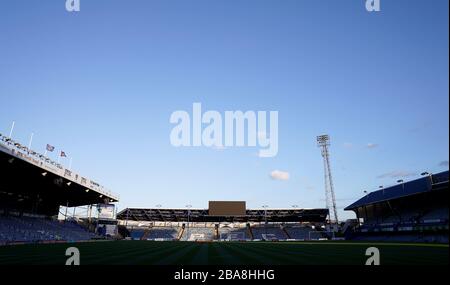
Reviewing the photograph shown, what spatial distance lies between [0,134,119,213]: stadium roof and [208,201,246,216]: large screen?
29187 mm

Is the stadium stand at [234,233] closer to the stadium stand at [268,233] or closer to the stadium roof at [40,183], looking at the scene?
the stadium stand at [268,233]

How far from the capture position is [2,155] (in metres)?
35.6

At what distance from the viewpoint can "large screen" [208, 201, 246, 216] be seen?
89562 mm

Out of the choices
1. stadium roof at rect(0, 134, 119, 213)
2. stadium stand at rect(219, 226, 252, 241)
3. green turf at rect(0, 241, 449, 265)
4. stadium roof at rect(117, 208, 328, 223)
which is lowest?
stadium stand at rect(219, 226, 252, 241)

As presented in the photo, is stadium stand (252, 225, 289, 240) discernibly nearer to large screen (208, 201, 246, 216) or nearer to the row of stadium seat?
the row of stadium seat

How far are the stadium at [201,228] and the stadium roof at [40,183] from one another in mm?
144

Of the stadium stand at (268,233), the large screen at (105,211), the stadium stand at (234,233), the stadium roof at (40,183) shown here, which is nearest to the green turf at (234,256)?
the stadium roof at (40,183)

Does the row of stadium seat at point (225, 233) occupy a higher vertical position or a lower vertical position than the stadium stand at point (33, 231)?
lower

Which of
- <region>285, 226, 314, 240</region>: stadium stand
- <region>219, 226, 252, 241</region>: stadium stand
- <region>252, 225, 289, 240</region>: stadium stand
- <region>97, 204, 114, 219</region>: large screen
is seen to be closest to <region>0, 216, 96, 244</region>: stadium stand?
<region>97, 204, 114, 219</region>: large screen

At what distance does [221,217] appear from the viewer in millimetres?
102188

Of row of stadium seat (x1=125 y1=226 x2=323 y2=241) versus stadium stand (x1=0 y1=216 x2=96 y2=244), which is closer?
stadium stand (x1=0 y1=216 x2=96 y2=244)

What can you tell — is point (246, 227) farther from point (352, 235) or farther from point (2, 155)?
point (2, 155)

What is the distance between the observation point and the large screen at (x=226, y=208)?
294 ft

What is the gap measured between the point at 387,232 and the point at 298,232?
43.7m
